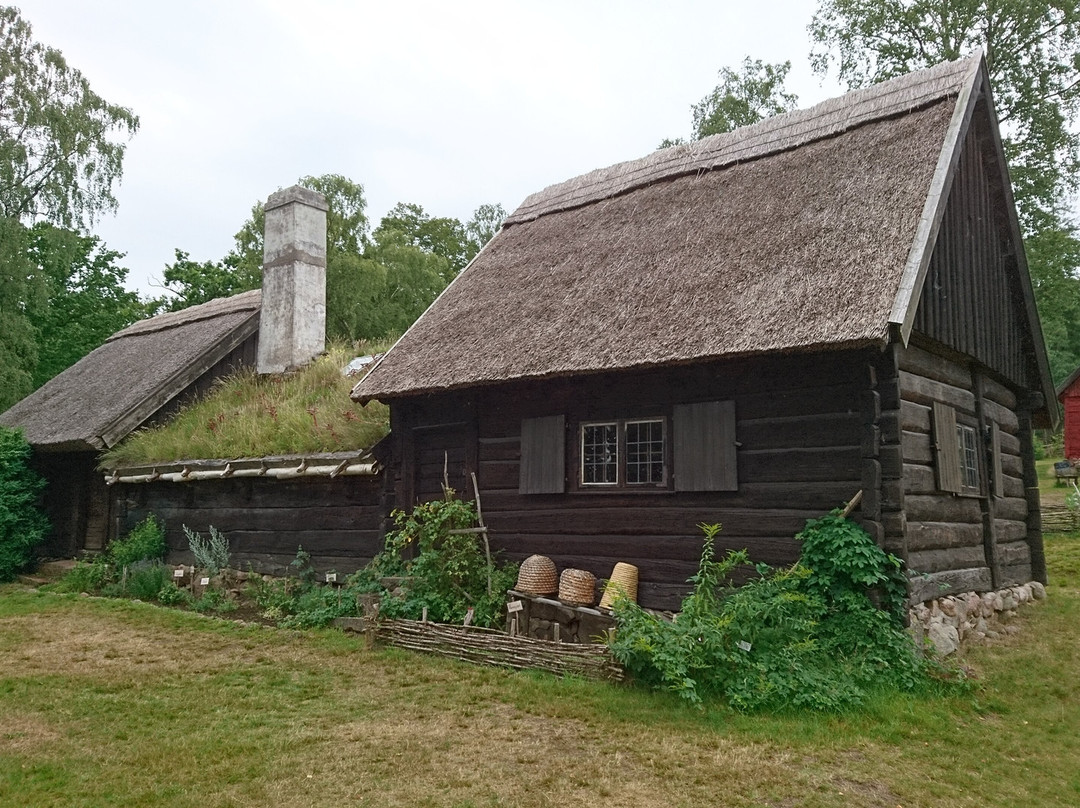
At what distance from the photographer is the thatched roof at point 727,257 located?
26.0 ft

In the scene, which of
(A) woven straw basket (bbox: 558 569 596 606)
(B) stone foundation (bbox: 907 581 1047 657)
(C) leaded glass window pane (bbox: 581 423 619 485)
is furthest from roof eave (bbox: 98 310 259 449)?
(B) stone foundation (bbox: 907 581 1047 657)

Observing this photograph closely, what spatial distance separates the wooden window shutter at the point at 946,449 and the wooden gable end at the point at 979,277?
0.75 m

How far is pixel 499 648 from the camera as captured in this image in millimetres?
8266

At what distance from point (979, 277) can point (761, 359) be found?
3926 millimetres

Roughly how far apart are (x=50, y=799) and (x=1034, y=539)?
40.3 feet

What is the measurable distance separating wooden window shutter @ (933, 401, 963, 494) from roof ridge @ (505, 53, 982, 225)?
3.54 meters

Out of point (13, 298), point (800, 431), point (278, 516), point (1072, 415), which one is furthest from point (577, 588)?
point (1072, 415)

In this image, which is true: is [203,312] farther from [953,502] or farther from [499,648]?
[953,502]

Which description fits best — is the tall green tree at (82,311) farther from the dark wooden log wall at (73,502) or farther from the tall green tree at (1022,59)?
the tall green tree at (1022,59)

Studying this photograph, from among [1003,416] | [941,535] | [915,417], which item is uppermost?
[1003,416]

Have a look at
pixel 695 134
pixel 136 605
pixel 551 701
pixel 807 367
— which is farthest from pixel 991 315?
pixel 695 134

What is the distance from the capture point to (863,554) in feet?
24.3

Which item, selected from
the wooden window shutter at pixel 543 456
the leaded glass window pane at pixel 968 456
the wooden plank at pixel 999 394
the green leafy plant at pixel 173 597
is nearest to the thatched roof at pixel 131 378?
the green leafy plant at pixel 173 597

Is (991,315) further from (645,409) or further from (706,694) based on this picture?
(706,694)
